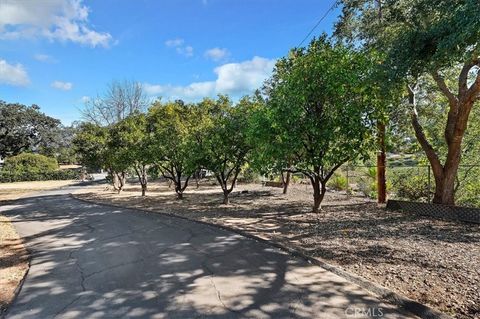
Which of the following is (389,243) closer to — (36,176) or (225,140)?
(225,140)

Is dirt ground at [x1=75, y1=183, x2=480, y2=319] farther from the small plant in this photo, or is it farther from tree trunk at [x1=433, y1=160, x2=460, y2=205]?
the small plant

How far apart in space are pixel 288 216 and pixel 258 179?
47.3 ft

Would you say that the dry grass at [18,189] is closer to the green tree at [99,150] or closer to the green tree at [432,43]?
the green tree at [99,150]

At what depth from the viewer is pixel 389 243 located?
597 cm

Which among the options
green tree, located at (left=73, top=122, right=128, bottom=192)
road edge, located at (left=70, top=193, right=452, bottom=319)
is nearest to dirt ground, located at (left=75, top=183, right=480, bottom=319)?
road edge, located at (left=70, top=193, right=452, bottom=319)

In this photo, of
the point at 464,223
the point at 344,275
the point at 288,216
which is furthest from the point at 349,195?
the point at 344,275

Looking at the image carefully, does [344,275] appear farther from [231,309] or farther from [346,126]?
[346,126]

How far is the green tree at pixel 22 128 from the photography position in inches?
1778

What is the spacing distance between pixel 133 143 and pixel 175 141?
135 inches

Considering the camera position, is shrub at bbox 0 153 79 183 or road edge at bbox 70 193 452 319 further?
shrub at bbox 0 153 79 183

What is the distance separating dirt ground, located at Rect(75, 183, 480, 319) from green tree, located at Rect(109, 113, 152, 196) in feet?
18.0

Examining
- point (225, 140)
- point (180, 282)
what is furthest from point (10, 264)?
point (225, 140)

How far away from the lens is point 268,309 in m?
3.71

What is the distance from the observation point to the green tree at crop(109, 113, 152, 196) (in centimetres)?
1522
